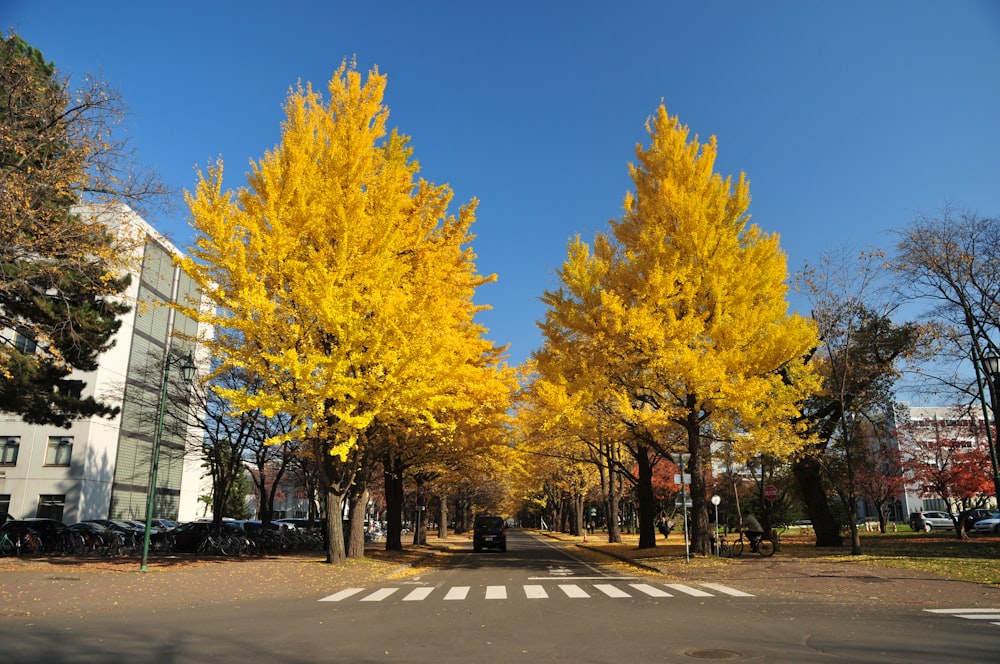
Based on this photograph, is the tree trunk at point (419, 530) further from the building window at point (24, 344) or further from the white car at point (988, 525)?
the white car at point (988, 525)

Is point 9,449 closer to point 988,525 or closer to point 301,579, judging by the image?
point 301,579

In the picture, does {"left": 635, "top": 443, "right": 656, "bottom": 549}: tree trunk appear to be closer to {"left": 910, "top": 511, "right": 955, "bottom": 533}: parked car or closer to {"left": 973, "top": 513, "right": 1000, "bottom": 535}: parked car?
{"left": 973, "top": 513, "right": 1000, "bottom": 535}: parked car

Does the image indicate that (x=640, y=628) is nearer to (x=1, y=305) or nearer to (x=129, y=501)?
(x=1, y=305)

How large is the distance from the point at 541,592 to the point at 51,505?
4204 cm

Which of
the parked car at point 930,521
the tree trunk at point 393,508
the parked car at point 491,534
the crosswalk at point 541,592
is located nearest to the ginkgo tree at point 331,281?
the crosswalk at point 541,592

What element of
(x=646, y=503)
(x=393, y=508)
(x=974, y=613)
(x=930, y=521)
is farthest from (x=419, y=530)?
(x=930, y=521)

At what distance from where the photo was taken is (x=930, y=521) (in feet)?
155

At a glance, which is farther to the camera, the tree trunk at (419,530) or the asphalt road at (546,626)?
the tree trunk at (419,530)

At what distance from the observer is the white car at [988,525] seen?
3586 centimetres

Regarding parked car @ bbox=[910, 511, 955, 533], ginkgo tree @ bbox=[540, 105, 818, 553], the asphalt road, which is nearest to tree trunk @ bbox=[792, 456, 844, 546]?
ginkgo tree @ bbox=[540, 105, 818, 553]

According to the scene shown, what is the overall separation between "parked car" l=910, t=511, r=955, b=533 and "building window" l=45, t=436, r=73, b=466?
59.2 meters

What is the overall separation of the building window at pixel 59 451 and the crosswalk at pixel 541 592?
3734 cm

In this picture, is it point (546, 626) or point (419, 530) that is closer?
point (546, 626)

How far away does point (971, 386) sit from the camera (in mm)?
24234
